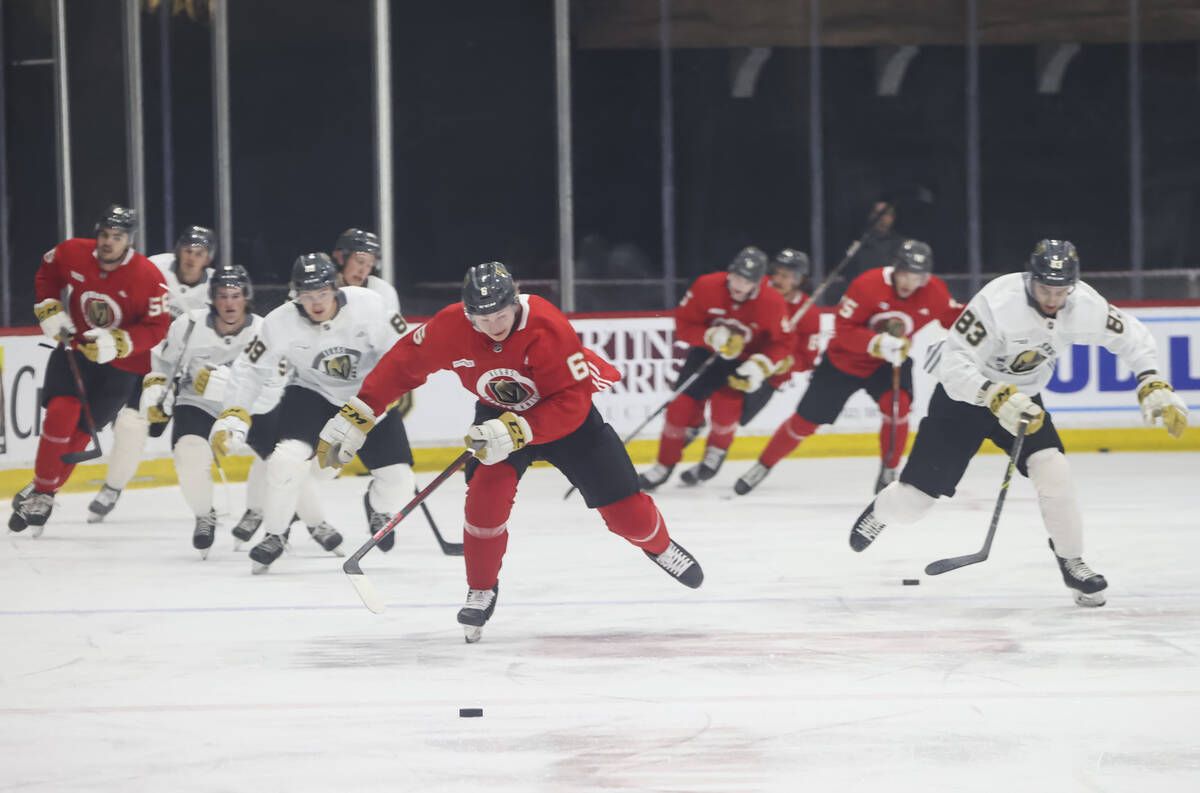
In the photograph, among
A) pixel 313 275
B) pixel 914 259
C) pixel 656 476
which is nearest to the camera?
pixel 313 275

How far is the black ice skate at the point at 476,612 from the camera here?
14.9 ft

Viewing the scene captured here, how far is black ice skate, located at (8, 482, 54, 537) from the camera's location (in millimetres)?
6730

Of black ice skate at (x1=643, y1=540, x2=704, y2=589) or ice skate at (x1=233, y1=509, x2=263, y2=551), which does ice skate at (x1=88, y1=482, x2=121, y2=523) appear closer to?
ice skate at (x1=233, y1=509, x2=263, y2=551)

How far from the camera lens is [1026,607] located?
502cm

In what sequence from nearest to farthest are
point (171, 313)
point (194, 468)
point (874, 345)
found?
point (194, 468), point (171, 313), point (874, 345)

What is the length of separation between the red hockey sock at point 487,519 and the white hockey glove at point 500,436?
155 millimetres

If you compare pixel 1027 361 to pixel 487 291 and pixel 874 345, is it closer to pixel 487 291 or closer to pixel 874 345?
pixel 487 291

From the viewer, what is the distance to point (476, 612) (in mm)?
4535

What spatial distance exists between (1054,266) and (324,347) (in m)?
2.37

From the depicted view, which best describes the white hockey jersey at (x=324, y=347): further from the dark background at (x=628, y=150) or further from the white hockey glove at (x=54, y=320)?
the dark background at (x=628, y=150)

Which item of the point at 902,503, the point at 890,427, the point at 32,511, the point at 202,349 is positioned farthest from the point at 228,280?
the point at 890,427

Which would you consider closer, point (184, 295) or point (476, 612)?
point (476, 612)

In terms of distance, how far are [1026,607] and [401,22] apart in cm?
903

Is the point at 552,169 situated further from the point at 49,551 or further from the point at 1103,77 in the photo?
the point at 49,551
